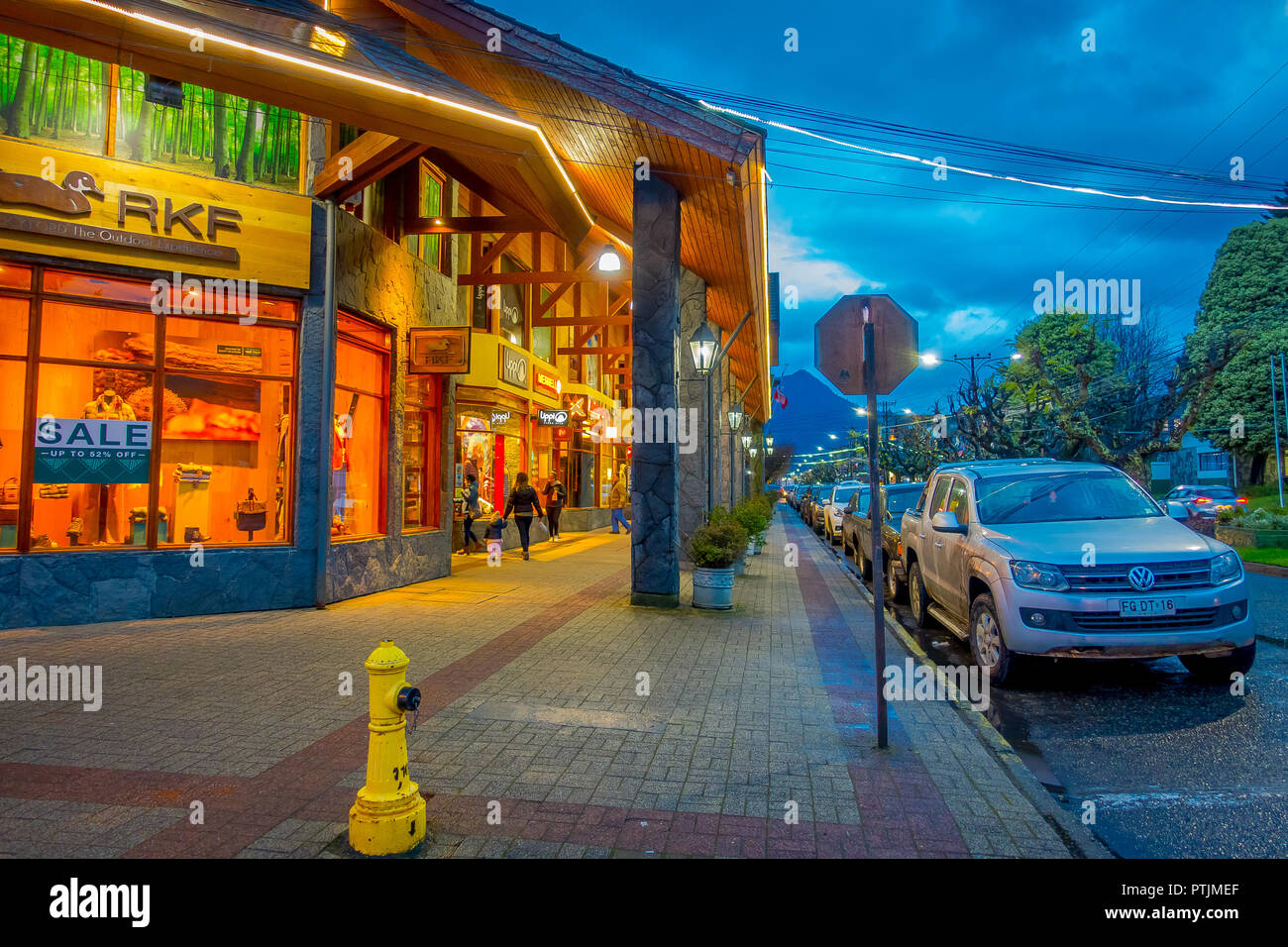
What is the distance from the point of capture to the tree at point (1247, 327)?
135 ft

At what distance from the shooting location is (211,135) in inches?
372

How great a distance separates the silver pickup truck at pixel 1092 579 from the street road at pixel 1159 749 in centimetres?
41

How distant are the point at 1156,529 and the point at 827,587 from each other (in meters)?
6.78

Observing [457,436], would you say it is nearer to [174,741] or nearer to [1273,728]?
[174,741]

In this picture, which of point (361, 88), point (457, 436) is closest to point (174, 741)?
point (361, 88)

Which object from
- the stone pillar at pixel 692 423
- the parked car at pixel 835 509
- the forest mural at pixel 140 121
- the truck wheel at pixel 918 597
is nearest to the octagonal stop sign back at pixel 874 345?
the truck wheel at pixel 918 597

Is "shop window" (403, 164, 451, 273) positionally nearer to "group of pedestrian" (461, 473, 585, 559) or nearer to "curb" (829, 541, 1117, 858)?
"group of pedestrian" (461, 473, 585, 559)

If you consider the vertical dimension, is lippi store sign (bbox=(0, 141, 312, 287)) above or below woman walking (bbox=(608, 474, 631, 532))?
above

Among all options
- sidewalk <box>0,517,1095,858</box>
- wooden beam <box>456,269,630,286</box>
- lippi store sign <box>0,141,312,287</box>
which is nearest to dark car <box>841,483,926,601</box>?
sidewalk <box>0,517,1095,858</box>

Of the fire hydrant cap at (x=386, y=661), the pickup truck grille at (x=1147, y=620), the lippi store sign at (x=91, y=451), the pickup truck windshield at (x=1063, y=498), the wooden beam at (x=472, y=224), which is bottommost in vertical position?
the pickup truck grille at (x=1147, y=620)

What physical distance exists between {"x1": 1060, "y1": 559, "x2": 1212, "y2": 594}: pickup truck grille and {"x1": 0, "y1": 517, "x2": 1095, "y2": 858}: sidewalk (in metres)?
1.41

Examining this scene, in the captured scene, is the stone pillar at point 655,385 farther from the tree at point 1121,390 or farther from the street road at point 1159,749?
the tree at point 1121,390

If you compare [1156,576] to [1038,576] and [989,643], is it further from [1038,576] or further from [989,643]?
[989,643]

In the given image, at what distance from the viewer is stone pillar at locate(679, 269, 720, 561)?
1543 cm
